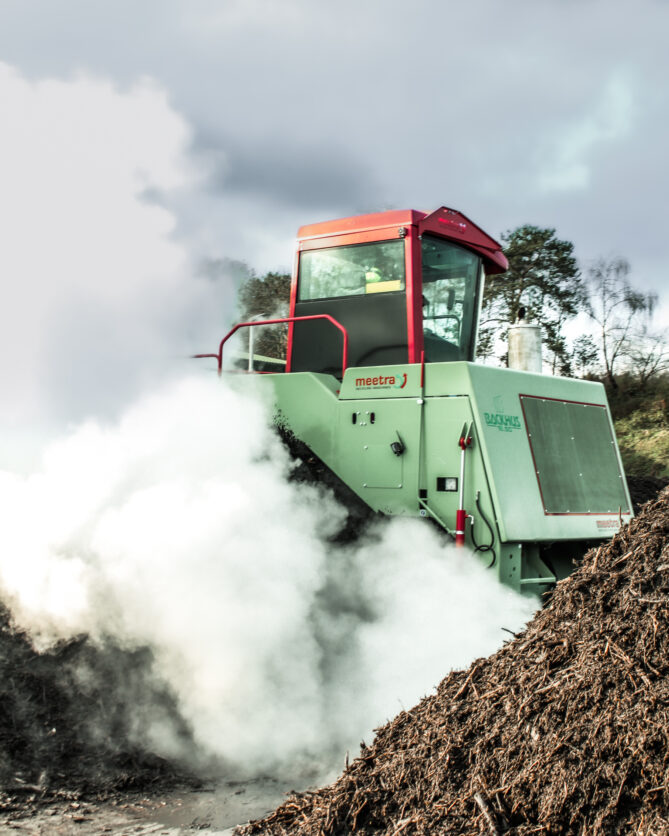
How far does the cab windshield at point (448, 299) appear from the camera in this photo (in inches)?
272

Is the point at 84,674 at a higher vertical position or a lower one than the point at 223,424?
lower

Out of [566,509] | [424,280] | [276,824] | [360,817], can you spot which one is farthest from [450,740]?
[424,280]

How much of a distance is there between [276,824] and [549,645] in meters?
1.45

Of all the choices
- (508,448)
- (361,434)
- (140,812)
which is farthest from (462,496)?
(140,812)

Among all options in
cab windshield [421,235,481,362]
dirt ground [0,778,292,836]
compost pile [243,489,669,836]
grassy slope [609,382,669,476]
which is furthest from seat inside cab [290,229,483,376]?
grassy slope [609,382,669,476]

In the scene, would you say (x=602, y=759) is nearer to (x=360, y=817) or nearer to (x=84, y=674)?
(x=360, y=817)

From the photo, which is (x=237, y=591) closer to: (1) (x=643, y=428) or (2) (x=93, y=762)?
(2) (x=93, y=762)

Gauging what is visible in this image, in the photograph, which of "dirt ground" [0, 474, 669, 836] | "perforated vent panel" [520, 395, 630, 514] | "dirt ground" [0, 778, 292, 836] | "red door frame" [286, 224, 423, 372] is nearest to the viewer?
"dirt ground" [0, 778, 292, 836]

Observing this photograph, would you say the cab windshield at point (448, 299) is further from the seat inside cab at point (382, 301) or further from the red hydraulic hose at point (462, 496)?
the red hydraulic hose at point (462, 496)

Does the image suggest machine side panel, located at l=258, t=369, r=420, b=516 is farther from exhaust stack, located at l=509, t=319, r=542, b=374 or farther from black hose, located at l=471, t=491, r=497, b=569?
exhaust stack, located at l=509, t=319, r=542, b=374

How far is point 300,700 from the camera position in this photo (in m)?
5.19

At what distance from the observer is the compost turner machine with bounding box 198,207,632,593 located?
18.7ft

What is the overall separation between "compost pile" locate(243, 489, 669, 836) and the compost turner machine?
1.75 m

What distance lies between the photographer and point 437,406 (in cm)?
581
